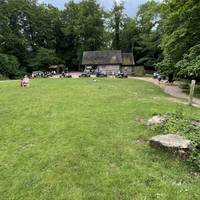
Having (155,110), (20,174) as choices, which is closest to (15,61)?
(155,110)

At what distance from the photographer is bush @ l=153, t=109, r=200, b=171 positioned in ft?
17.6

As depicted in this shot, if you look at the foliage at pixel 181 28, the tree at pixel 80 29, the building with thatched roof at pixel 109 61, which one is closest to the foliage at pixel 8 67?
the building with thatched roof at pixel 109 61

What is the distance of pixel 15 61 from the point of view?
145 ft

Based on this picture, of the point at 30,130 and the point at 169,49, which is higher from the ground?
the point at 169,49

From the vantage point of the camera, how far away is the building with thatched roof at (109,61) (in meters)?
46.9

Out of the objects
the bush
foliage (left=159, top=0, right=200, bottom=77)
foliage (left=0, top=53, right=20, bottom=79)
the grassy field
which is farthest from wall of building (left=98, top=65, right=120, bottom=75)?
the bush

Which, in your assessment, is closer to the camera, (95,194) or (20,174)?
(95,194)

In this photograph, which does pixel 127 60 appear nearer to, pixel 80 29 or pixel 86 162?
pixel 80 29

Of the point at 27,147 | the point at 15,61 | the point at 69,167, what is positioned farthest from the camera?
the point at 15,61

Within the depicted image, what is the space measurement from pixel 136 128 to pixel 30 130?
3.40m

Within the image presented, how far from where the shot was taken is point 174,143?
5777 millimetres

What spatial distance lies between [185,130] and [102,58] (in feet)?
137

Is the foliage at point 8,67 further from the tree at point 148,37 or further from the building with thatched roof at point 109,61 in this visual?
the tree at point 148,37

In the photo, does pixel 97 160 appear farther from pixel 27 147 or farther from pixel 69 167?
pixel 27 147
